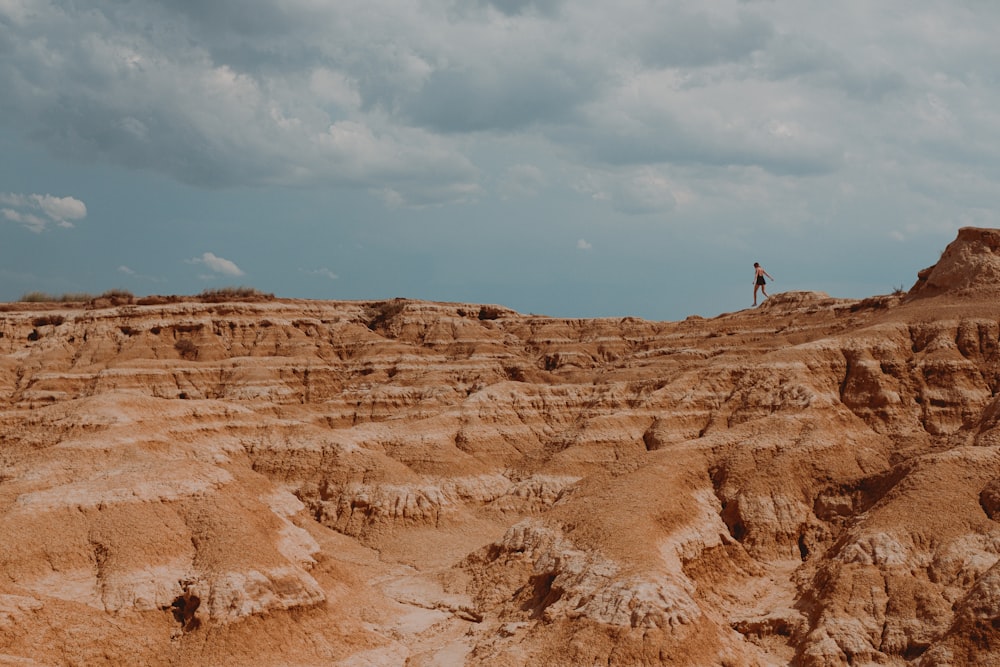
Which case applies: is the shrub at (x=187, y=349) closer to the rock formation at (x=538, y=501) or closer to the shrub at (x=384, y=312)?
the rock formation at (x=538, y=501)

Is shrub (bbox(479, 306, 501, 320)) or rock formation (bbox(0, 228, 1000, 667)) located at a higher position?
shrub (bbox(479, 306, 501, 320))

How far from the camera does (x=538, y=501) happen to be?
186 ft

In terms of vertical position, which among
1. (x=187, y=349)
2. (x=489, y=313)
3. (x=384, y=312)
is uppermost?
(x=384, y=312)

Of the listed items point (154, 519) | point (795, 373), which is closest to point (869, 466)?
point (795, 373)

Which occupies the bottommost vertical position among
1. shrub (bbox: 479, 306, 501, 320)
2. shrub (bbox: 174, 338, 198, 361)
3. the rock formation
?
the rock formation

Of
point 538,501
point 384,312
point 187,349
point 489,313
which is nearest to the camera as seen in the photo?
point 538,501

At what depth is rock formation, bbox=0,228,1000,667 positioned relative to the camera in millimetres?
32625

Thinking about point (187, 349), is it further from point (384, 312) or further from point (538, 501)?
point (538, 501)

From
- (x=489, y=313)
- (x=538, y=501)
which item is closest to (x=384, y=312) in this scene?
(x=489, y=313)

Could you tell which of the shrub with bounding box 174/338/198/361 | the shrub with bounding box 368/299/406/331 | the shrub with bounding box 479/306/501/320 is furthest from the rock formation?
the shrub with bounding box 479/306/501/320

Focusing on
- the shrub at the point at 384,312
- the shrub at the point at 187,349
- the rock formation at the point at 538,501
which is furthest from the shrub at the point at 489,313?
the shrub at the point at 187,349

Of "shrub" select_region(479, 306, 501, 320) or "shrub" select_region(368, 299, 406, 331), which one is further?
"shrub" select_region(479, 306, 501, 320)

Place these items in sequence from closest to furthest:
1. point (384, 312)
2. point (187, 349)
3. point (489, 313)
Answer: point (187, 349) < point (384, 312) < point (489, 313)

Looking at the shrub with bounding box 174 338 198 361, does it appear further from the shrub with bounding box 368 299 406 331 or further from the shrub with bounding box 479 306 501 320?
the shrub with bounding box 479 306 501 320
